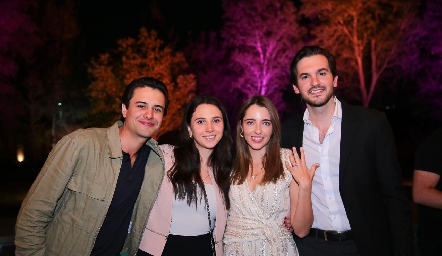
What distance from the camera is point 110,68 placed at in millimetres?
18375

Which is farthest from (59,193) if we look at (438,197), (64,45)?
(64,45)

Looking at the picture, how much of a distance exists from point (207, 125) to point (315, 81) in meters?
1.15

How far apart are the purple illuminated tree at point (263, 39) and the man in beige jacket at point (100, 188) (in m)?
17.1

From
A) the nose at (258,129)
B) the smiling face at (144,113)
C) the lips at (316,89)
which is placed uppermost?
the lips at (316,89)

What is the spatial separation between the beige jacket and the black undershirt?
125mm

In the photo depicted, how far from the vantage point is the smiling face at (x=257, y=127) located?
A: 12.0 feet

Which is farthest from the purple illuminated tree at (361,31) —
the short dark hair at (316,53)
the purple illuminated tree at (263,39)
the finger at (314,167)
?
the finger at (314,167)

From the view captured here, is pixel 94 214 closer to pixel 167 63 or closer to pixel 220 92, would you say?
pixel 167 63

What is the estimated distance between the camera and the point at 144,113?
11.2 feet

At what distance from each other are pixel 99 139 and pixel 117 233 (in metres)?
0.85

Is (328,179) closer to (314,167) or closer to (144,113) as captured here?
(314,167)

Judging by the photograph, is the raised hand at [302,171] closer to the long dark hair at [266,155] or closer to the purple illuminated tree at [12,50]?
the long dark hair at [266,155]

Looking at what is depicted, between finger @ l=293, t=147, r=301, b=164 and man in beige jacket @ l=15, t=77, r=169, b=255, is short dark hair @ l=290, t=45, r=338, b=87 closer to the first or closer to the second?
finger @ l=293, t=147, r=301, b=164

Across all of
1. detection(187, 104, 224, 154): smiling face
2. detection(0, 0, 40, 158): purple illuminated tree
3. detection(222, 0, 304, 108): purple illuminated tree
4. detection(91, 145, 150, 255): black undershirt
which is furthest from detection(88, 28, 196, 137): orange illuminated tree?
detection(91, 145, 150, 255): black undershirt
